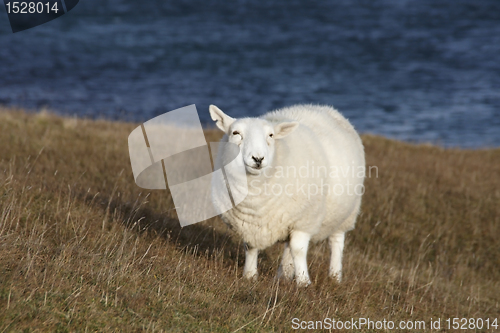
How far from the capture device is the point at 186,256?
4922 millimetres

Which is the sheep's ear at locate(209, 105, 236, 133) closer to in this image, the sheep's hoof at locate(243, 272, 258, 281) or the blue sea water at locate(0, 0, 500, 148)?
the sheep's hoof at locate(243, 272, 258, 281)

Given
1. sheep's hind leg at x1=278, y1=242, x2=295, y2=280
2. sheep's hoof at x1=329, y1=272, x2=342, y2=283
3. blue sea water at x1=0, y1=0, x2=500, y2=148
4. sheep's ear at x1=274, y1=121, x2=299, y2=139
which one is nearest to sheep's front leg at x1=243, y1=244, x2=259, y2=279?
sheep's hind leg at x1=278, y1=242, x2=295, y2=280

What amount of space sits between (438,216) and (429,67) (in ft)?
97.0

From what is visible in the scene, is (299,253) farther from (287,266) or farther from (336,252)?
(336,252)

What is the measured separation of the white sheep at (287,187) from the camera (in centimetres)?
471

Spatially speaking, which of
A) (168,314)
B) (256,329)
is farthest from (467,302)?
(168,314)

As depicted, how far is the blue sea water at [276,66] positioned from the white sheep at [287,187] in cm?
928

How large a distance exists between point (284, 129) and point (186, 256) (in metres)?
1.48

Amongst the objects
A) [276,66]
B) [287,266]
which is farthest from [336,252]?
[276,66]

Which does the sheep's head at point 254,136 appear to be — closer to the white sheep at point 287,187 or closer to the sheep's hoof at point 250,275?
the white sheep at point 287,187

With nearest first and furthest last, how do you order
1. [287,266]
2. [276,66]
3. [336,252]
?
1. [287,266]
2. [336,252]
3. [276,66]

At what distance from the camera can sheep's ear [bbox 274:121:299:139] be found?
489 centimetres

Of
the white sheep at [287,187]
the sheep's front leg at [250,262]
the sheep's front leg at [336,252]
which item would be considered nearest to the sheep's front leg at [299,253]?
the white sheep at [287,187]

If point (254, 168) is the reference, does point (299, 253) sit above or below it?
below
